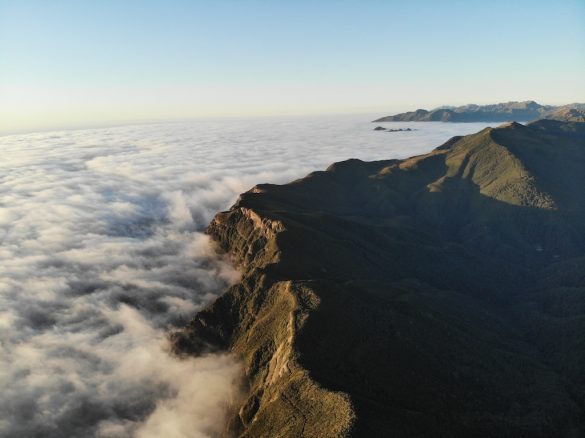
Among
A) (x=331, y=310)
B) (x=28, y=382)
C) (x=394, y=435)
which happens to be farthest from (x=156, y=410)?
(x=394, y=435)

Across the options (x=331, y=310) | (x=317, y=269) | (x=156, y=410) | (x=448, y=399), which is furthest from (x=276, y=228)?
(x=448, y=399)

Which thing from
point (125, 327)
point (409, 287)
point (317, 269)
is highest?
point (317, 269)

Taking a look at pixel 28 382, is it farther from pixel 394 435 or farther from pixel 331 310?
pixel 394 435

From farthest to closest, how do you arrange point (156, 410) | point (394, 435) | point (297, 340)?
point (156, 410)
point (297, 340)
point (394, 435)

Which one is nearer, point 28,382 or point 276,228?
point 28,382

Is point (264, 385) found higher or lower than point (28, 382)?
higher

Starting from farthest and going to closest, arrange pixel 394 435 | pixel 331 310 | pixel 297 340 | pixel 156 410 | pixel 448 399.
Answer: pixel 156 410
pixel 331 310
pixel 297 340
pixel 448 399
pixel 394 435

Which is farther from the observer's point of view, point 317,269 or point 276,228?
point 276,228

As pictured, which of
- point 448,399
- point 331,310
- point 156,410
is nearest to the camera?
point 448,399

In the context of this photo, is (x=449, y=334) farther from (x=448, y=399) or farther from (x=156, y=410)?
(x=156, y=410)
